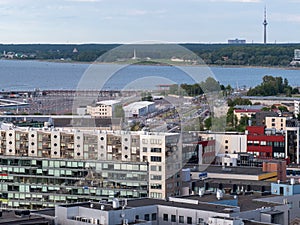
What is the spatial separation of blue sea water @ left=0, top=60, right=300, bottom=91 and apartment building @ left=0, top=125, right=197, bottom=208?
1818 cm

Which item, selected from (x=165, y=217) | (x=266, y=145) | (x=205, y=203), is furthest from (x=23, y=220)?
(x=266, y=145)

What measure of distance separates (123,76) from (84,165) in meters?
50.0

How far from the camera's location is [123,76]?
2453 inches

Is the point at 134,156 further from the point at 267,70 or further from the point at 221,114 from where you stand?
the point at 267,70

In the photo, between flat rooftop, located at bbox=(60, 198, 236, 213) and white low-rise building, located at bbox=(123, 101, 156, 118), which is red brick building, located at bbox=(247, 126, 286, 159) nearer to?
white low-rise building, located at bbox=(123, 101, 156, 118)

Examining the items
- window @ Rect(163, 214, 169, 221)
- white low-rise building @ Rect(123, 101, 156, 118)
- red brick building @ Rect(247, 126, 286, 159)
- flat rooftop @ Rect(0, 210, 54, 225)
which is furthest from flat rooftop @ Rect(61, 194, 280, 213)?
white low-rise building @ Rect(123, 101, 156, 118)

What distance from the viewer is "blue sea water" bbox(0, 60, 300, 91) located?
38.5 meters

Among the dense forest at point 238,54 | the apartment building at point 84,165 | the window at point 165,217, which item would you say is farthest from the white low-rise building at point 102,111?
the dense forest at point 238,54

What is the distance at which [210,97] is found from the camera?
2945 cm

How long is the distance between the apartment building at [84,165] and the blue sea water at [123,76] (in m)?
18.2

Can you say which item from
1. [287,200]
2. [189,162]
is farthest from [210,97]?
[287,200]

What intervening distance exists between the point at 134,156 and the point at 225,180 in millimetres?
1143

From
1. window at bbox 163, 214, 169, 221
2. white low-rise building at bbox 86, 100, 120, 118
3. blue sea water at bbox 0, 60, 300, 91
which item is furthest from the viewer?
blue sea water at bbox 0, 60, 300, 91

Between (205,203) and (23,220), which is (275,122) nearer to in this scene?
(205,203)
